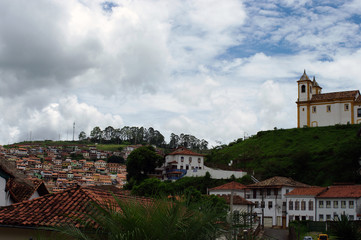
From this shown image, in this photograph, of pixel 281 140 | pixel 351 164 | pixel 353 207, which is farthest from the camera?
pixel 281 140

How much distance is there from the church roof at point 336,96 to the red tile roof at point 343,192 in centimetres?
4860

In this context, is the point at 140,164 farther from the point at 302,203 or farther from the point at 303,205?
the point at 303,205

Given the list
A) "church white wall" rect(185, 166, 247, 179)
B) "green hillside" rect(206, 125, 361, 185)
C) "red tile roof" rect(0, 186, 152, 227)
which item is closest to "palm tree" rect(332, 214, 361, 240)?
"red tile roof" rect(0, 186, 152, 227)

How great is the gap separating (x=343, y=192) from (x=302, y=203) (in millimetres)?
5497

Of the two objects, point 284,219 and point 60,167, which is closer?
point 284,219

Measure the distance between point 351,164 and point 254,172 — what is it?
15.6 m

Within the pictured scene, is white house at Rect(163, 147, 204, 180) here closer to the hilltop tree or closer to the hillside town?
the hilltop tree

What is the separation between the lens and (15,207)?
542 inches

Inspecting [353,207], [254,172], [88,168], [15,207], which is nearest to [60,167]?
[88,168]

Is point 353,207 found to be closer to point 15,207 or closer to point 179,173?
point 179,173

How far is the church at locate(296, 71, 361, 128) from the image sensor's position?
330ft

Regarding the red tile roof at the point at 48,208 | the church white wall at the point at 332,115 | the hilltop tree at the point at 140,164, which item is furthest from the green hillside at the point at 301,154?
the red tile roof at the point at 48,208

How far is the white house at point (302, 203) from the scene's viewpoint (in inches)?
2233

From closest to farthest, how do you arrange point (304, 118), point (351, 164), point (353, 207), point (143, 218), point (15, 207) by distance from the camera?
point (143, 218) → point (15, 207) → point (353, 207) → point (351, 164) → point (304, 118)
